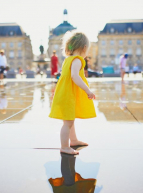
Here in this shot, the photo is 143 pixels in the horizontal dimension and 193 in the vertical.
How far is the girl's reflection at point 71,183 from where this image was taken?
177 cm

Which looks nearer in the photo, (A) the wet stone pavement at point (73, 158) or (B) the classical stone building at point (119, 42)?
(A) the wet stone pavement at point (73, 158)

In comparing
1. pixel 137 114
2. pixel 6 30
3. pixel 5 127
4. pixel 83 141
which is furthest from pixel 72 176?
pixel 6 30

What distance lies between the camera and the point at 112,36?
78500 mm

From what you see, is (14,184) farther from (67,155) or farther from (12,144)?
(12,144)

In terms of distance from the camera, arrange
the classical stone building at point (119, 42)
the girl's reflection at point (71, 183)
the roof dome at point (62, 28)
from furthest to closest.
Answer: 1. the roof dome at point (62, 28)
2. the classical stone building at point (119, 42)
3. the girl's reflection at point (71, 183)

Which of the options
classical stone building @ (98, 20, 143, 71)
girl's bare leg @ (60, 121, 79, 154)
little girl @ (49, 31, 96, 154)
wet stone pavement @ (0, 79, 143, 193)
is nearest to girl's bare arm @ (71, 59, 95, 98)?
little girl @ (49, 31, 96, 154)

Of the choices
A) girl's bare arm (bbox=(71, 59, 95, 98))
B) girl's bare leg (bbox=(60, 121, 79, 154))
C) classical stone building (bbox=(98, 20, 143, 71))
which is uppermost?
classical stone building (bbox=(98, 20, 143, 71))

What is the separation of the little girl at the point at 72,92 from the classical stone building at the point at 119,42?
7700 centimetres

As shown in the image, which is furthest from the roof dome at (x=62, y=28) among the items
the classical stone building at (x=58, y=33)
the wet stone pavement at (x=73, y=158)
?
the wet stone pavement at (x=73, y=158)

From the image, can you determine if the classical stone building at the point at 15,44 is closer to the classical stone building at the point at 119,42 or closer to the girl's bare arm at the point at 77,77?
the classical stone building at the point at 119,42

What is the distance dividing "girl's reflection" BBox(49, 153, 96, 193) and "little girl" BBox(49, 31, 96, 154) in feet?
1.50

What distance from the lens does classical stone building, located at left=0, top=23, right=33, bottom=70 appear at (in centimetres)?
8194

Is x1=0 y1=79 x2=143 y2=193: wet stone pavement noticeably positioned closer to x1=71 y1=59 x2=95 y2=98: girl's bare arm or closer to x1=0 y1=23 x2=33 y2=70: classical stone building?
x1=71 y1=59 x2=95 y2=98: girl's bare arm

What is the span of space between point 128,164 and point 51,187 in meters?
0.68
